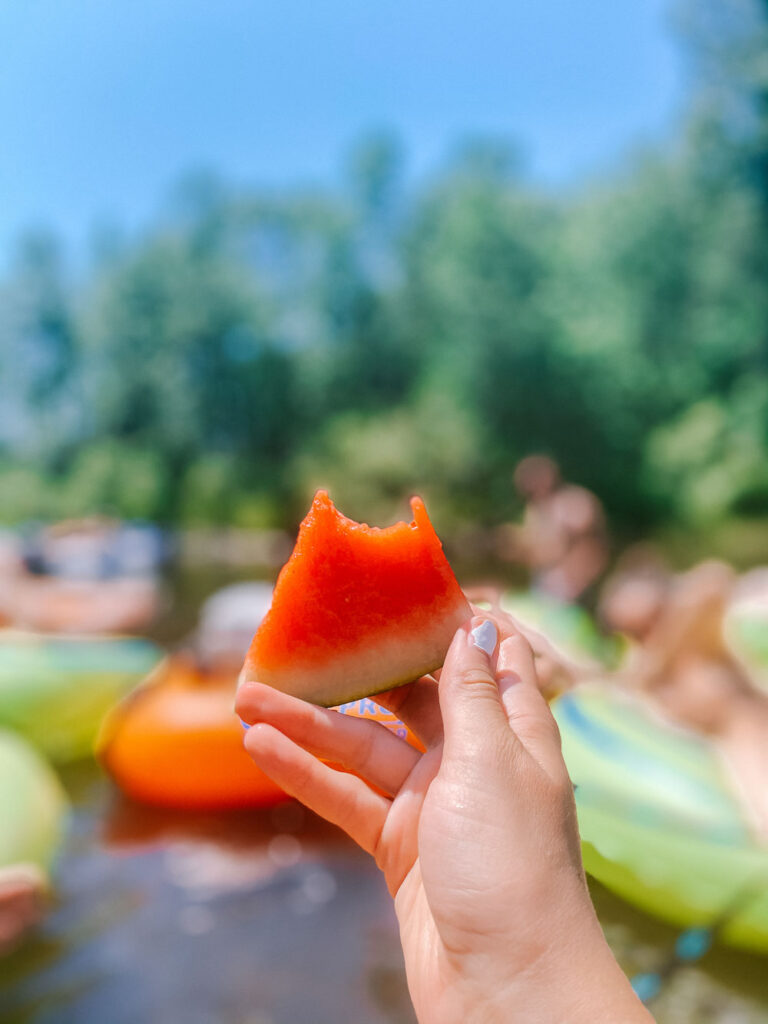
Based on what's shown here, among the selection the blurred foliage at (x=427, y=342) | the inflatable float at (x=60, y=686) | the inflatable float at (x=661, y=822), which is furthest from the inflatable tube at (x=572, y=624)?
the blurred foliage at (x=427, y=342)

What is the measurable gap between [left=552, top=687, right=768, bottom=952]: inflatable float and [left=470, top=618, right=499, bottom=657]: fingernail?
15 cm

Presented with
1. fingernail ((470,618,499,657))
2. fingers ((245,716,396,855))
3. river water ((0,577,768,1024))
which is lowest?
river water ((0,577,768,1024))

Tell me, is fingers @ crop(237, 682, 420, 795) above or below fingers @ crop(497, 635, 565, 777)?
below

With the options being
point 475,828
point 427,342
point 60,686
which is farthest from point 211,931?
point 427,342

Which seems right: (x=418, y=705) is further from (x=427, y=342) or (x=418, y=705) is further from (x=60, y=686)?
(x=427, y=342)

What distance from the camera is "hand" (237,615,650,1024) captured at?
0.71 m

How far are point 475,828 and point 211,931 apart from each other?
3.03 metres

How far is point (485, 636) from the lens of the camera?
2.83ft

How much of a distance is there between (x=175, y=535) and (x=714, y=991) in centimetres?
1928

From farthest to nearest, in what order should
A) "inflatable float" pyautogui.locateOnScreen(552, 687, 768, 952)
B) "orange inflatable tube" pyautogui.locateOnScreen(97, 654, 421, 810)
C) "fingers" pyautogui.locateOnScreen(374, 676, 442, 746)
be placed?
"orange inflatable tube" pyautogui.locateOnScreen(97, 654, 421, 810) → "inflatable float" pyautogui.locateOnScreen(552, 687, 768, 952) → "fingers" pyautogui.locateOnScreen(374, 676, 442, 746)

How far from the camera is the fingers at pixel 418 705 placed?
957 mm

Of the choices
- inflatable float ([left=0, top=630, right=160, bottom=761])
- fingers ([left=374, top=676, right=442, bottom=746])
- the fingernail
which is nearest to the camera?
the fingernail

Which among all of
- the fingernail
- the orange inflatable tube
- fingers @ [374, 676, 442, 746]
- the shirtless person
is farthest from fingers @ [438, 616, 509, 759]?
the orange inflatable tube

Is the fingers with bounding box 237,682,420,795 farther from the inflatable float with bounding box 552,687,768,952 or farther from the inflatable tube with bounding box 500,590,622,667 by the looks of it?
the inflatable tube with bounding box 500,590,622,667
